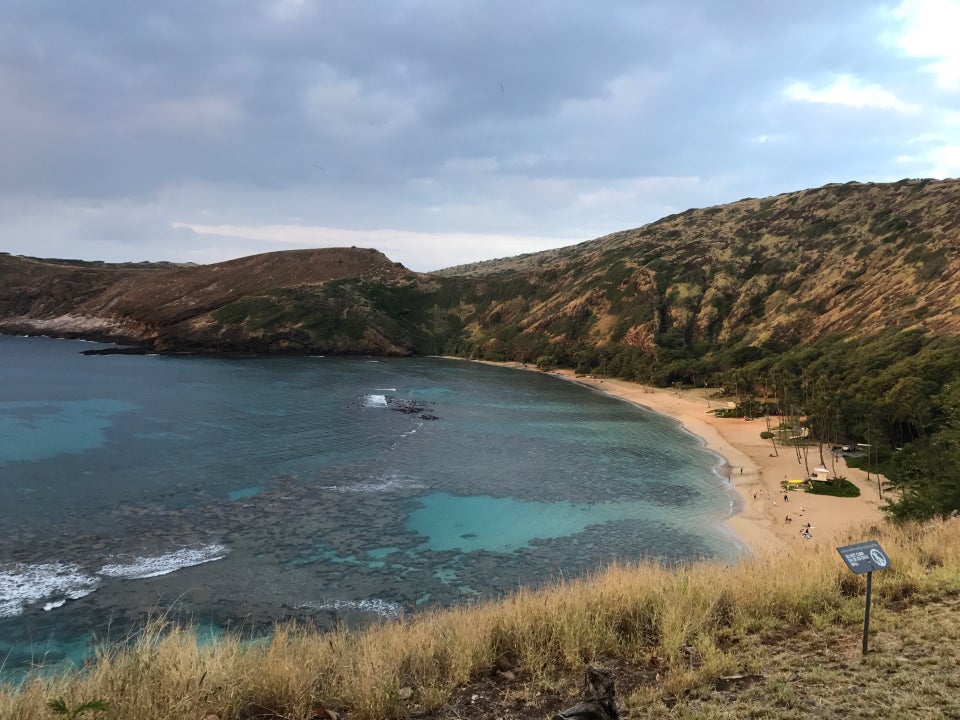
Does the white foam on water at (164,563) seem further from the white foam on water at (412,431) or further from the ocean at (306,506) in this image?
the white foam on water at (412,431)

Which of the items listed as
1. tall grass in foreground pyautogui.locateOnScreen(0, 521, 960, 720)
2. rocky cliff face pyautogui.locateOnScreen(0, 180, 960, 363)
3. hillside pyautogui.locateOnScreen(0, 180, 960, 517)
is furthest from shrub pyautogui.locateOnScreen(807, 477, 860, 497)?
rocky cliff face pyautogui.locateOnScreen(0, 180, 960, 363)

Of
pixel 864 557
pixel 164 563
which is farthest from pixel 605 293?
pixel 864 557

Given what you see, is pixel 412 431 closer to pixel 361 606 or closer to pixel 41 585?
pixel 361 606

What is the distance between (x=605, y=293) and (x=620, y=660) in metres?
126

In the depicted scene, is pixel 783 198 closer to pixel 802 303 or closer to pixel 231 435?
pixel 802 303

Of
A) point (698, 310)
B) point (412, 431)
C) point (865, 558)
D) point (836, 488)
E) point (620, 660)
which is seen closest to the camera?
point (865, 558)

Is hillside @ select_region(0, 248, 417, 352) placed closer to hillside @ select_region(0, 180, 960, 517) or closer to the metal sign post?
hillside @ select_region(0, 180, 960, 517)

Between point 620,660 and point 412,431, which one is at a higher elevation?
point 620,660

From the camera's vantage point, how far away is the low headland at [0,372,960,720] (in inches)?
261

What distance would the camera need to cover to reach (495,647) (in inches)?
348

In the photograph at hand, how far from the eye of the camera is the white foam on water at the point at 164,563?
75.9 feet

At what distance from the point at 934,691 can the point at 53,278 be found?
197 m

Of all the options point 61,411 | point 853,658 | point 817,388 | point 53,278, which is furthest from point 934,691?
point 53,278

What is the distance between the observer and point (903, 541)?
44.7 ft
